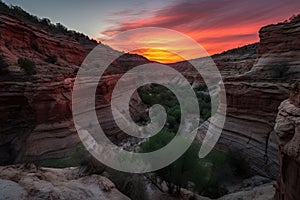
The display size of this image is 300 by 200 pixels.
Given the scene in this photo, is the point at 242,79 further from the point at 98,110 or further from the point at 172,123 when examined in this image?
the point at 98,110

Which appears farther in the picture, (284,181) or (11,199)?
(284,181)

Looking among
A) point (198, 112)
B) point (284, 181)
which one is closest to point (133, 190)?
point (284, 181)

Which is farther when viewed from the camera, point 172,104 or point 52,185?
point 172,104

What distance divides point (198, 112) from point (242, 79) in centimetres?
1140

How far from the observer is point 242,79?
51.6 ft

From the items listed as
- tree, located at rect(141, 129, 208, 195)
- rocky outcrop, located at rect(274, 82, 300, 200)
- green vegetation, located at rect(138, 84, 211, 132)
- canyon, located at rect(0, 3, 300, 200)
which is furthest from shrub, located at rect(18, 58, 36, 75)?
rocky outcrop, located at rect(274, 82, 300, 200)

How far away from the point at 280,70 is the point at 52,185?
1270 cm

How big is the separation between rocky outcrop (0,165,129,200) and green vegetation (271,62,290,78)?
34.8 ft

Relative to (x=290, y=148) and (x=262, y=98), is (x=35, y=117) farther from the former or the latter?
(x=290, y=148)

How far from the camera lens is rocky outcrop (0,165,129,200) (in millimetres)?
5738

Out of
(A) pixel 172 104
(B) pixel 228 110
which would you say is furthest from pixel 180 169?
(A) pixel 172 104

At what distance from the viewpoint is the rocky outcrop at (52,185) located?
5738mm

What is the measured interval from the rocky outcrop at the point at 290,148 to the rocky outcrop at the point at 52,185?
4571mm

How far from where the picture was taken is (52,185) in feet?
21.5
